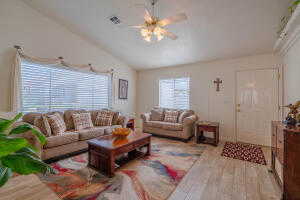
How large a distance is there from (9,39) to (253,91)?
18.7ft

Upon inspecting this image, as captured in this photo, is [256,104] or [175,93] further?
[175,93]

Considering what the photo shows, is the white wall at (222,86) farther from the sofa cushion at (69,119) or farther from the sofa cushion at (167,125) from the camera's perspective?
the sofa cushion at (69,119)

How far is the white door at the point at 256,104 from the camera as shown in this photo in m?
3.65

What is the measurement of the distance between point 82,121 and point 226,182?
10.4 feet

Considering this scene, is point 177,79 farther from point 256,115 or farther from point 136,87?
point 256,115

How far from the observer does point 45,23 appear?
340 centimetres

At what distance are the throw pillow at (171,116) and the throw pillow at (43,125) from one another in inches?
120

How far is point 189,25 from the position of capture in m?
3.02

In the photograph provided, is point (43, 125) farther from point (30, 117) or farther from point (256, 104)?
point (256, 104)

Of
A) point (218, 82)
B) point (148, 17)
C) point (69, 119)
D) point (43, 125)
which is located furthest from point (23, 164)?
point (218, 82)

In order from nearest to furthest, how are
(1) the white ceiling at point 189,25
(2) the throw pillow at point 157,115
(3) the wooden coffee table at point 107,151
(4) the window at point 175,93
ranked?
(3) the wooden coffee table at point 107,151 → (1) the white ceiling at point 189,25 → (2) the throw pillow at point 157,115 → (4) the window at point 175,93

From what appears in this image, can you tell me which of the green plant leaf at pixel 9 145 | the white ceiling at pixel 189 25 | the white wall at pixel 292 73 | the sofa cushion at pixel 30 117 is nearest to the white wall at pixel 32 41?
the white ceiling at pixel 189 25

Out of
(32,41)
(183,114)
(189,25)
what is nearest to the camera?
(189,25)

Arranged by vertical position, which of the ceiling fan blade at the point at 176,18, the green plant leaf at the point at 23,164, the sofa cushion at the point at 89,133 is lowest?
the sofa cushion at the point at 89,133
